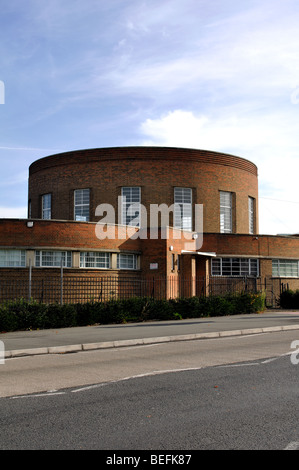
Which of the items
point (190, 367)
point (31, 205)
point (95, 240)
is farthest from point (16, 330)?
point (31, 205)

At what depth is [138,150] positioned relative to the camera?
39.9 m

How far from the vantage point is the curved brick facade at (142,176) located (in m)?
39.8

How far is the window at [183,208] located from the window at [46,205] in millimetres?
9858

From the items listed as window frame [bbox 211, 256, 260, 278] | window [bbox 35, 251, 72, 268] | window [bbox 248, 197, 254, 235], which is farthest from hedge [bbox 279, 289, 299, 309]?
window [bbox 35, 251, 72, 268]

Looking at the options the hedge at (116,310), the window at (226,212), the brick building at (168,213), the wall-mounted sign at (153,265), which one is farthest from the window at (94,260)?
the window at (226,212)

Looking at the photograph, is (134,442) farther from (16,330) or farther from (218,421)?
(16,330)

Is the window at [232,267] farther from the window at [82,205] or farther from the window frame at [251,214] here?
the window at [82,205]

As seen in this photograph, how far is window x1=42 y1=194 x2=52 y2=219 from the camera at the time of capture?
42.4m

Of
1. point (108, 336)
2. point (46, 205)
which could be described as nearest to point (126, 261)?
point (46, 205)

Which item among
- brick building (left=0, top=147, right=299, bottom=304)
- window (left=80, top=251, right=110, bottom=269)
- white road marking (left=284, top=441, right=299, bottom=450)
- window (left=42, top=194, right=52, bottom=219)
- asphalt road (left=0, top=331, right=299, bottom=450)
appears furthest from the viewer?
window (left=42, top=194, right=52, bottom=219)

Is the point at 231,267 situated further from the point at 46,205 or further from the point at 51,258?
the point at 46,205

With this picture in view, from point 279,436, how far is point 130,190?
34920 millimetres

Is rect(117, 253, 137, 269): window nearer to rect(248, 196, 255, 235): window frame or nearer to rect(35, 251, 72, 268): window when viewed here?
rect(35, 251, 72, 268): window

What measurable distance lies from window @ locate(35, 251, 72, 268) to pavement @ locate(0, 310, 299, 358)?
9.26m
